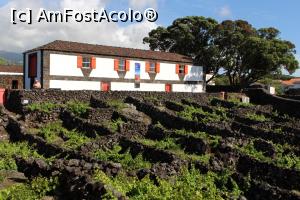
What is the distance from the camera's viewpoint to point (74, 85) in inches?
1630

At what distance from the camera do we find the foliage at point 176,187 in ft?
47.8

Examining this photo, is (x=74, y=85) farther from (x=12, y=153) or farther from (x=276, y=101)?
(x=12, y=153)

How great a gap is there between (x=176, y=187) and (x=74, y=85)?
89.4 ft

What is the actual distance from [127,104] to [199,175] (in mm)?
16010

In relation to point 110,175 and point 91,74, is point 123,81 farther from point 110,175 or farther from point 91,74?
point 110,175

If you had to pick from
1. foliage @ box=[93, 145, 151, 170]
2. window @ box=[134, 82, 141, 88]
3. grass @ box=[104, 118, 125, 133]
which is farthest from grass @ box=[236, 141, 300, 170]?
window @ box=[134, 82, 141, 88]

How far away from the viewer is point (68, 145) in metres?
23.4

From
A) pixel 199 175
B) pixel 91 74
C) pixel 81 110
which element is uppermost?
pixel 91 74

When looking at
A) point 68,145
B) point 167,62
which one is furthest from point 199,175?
point 167,62

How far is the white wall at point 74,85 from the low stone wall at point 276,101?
15.4 m

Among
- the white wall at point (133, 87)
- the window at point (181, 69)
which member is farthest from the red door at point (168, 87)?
the window at point (181, 69)

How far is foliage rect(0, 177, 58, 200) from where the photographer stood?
1455 cm

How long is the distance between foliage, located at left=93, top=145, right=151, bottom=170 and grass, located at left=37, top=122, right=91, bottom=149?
179cm

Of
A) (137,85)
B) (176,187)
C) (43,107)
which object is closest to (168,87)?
(137,85)
